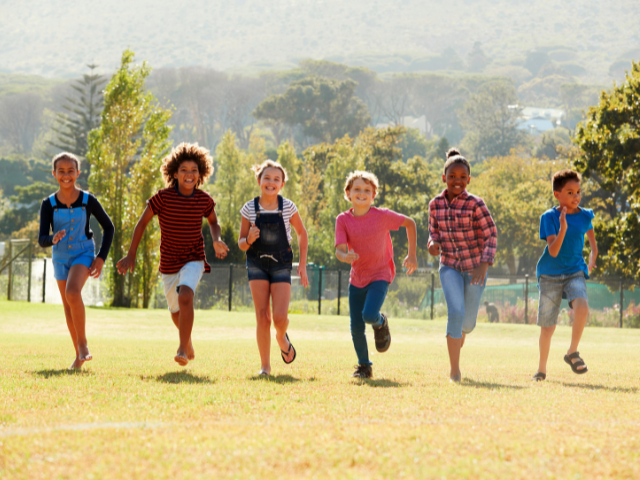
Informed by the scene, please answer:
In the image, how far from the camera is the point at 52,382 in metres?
5.78

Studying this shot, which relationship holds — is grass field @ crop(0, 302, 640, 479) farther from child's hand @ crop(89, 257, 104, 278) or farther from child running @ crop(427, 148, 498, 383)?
child's hand @ crop(89, 257, 104, 278)

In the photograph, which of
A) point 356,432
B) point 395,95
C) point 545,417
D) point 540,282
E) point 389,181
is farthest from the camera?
point 395,95

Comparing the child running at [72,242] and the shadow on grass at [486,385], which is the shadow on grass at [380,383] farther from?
the child running at [72,242]

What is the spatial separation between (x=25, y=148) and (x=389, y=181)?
4126 inches

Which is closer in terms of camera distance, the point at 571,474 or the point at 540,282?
the point at 571,474

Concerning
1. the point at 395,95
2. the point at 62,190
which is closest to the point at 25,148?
the point at 395,95

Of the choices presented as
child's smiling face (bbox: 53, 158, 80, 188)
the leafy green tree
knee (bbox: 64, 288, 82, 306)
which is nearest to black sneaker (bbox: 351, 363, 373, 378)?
knee (bbox: 64, 288, 82, 306)

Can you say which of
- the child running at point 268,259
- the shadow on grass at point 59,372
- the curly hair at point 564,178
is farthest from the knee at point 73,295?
the curly hair at point 564,178

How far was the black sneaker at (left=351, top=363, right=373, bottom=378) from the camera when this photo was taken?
666 cm

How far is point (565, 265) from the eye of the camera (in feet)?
23.4

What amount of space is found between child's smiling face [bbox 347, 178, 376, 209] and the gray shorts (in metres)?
1.92

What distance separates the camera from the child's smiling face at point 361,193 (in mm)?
6836

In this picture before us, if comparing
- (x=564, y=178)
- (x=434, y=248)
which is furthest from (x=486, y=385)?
(x=564, y=178)

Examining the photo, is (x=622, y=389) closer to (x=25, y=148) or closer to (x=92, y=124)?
(x=92, y=124)
